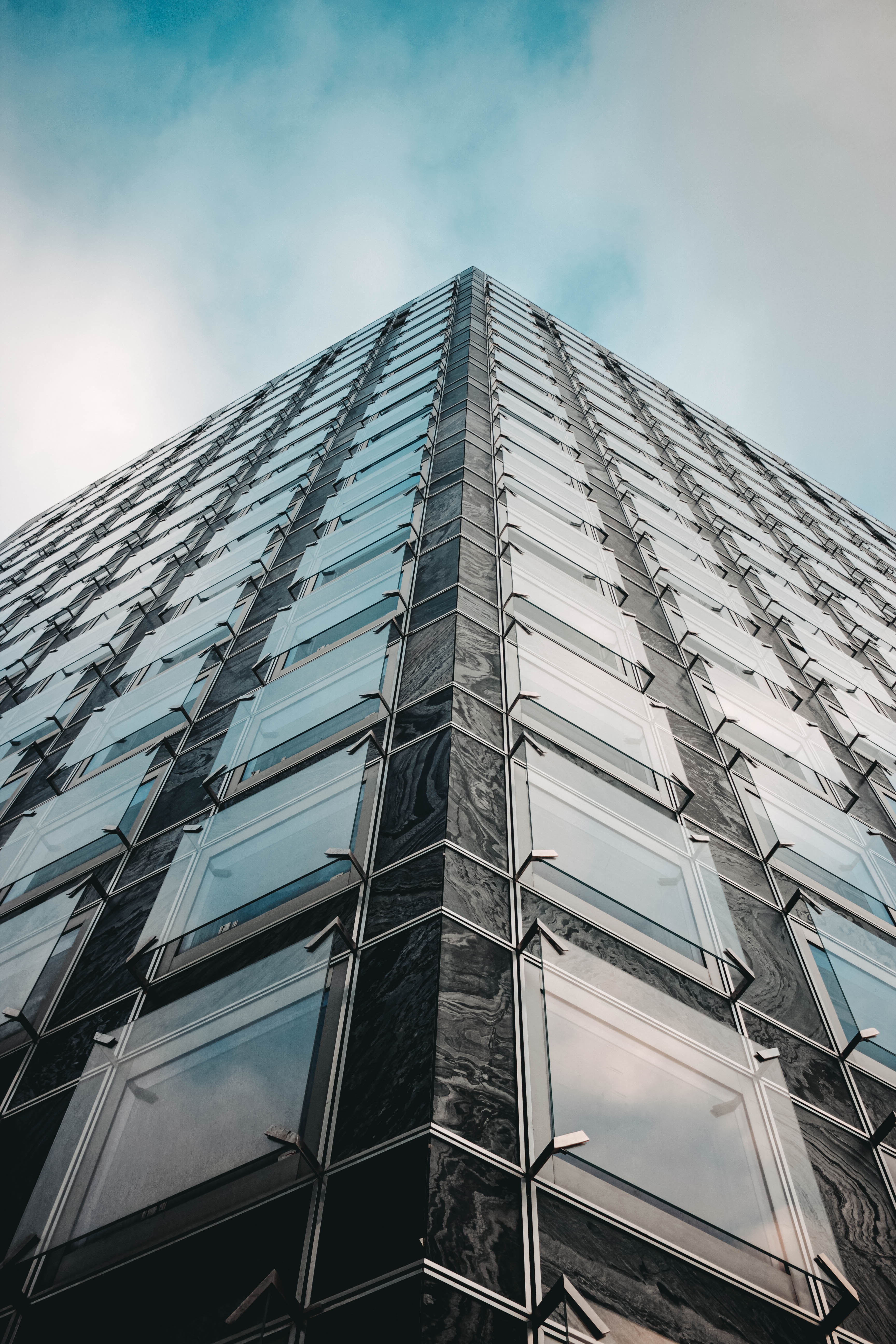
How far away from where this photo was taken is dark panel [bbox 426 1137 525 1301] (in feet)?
15.5

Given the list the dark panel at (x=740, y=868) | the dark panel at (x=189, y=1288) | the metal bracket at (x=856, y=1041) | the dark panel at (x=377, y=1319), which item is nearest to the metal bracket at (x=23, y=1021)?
the dark panel at (x=189, y=1288)

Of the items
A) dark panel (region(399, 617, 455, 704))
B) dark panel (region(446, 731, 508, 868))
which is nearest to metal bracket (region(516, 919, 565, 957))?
dark panel (region(446, 731, 508, 868))

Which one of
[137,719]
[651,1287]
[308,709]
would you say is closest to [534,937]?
[651,1287]

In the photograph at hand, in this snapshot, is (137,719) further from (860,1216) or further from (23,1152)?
(860,1216)

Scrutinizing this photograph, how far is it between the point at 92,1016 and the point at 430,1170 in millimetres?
3758

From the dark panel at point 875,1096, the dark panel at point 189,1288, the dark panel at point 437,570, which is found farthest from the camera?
the dark panel at point 437,570

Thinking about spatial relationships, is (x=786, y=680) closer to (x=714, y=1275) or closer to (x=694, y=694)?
(x=694, y=694)

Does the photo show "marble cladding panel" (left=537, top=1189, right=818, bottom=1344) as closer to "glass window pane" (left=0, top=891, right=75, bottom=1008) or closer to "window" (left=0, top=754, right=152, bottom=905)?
"glass window pane" (left=0, top=891, right=75, bottom=1008)

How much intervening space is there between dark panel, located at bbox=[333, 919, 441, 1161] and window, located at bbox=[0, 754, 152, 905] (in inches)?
180

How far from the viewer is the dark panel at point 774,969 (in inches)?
297

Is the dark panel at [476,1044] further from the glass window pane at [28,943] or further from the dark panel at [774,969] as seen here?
the glass window pane at [28,943]

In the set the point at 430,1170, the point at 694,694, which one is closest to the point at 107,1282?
the point at 430,1170

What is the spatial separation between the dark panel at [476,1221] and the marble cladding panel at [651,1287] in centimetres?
19

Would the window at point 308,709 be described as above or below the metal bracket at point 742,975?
above
